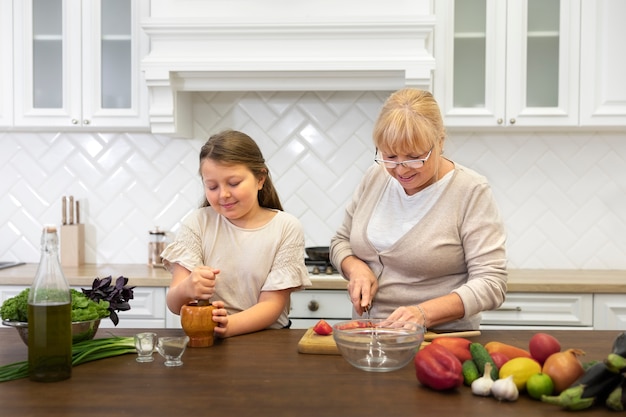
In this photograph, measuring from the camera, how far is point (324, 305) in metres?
3.15

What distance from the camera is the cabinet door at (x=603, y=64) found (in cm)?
327

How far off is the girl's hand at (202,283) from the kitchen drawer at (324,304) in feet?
4.46

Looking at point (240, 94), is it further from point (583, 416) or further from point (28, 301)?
point (583, 416)

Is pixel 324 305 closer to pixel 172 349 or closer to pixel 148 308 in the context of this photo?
pixel 148 308

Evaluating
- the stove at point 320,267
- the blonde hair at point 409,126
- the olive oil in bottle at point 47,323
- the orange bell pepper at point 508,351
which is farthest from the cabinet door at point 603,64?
the olive oil in bottle at point 47,323

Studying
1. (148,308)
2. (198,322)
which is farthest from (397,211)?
(148,308)

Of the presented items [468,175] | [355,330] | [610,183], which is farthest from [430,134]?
[610,183]

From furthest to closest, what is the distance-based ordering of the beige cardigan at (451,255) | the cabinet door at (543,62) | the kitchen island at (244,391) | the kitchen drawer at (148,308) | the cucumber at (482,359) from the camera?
the cabinet door at (543,62) < the kitchen drawer at (148,308) < the beige cardigan at (451,255) < the cucumber at (482,359) < the kitchen island at (244,391)

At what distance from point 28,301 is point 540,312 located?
223 cm

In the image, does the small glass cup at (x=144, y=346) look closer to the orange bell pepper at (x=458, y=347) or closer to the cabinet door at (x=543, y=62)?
the orange bell pepper at (x=458, y=347)

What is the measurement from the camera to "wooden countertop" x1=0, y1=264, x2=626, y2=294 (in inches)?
122

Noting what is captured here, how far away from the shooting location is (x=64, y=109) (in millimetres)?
3428

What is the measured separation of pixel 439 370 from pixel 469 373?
7 centimetres

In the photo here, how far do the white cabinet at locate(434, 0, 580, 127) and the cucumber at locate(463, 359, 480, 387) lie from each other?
2.03 metres
